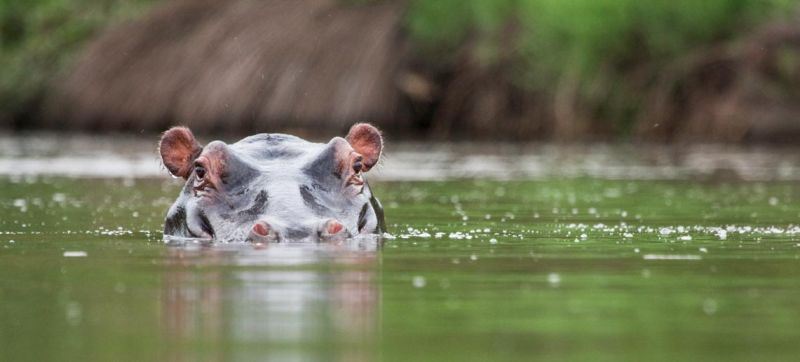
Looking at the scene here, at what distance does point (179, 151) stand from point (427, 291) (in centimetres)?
370

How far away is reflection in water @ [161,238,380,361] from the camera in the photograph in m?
5.00

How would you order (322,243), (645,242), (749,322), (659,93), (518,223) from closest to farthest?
(749,322) < (322,243) < (645,242) < (518,223) < (659,93)

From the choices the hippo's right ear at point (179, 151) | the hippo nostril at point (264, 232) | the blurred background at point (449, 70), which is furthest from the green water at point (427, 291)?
the blurred background at point (449, 70)

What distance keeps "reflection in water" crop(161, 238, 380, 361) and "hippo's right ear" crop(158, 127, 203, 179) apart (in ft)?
4.55

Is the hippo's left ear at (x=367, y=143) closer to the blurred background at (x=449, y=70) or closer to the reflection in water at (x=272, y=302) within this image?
the reflection in water at (x=272, y=302)

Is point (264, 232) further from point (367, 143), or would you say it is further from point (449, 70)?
point (449, 70)

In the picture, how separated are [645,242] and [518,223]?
5.90 ft

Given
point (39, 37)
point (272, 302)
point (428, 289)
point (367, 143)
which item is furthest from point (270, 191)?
point (39, 37)

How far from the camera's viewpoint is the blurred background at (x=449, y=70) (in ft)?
87.5

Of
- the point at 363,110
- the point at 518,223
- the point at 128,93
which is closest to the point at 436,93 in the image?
the point at 363,110

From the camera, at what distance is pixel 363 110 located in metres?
30.2

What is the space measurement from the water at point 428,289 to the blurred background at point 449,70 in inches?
578

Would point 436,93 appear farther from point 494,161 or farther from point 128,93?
point 494,161

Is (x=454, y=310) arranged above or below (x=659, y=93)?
below
